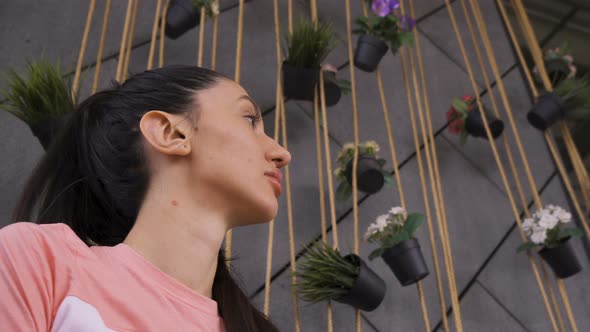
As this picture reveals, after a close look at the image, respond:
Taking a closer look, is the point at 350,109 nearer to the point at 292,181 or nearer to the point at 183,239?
the point at 292,181

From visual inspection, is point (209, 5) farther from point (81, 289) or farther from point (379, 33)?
point (81, 289)

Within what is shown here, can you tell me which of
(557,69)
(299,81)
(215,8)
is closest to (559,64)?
(557,69)

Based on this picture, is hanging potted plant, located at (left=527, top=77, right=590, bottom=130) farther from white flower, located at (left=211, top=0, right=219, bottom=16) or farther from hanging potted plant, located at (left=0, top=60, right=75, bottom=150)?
hanging potted plant, located at (left=0, top=60, right=75, bottom=150)

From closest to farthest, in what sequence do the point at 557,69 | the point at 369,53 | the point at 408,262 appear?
1. the point at 408,262
2. the point at 369,53
3. the point at 557,69

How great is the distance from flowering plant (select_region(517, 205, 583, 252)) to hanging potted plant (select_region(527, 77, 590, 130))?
0.41 meters

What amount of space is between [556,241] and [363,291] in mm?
697

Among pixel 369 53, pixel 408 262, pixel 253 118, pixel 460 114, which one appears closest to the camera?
pixel 253 118

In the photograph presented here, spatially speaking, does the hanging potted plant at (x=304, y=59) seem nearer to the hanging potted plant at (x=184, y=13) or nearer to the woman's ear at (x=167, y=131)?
the hanging potted plant at (x=184, y=13)

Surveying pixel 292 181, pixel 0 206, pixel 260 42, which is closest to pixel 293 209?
pixel 292 181

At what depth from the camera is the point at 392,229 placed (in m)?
2.02

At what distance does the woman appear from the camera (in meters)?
0.98

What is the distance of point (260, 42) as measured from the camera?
8.16 ft

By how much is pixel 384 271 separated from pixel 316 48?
64cm

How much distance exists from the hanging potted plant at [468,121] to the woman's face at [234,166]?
4.60 feet
